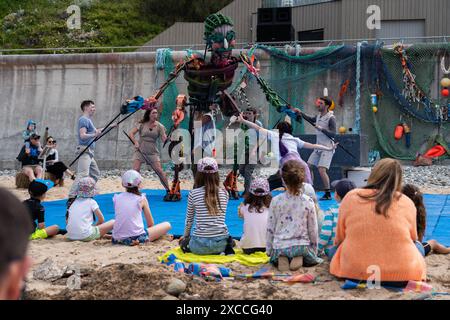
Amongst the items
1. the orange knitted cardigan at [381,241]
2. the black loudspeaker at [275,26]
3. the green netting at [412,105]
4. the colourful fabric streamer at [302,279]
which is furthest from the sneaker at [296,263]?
the black loudspeaker at [275,26]

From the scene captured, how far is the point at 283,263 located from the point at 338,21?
59.7ft

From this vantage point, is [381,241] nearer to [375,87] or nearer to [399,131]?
[399,131]

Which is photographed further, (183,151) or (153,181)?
(153,181)

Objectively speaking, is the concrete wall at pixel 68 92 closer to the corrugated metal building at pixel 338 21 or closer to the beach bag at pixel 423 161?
the corrugated metal building at pixel 338 21

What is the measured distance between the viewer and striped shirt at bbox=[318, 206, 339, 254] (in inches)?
227

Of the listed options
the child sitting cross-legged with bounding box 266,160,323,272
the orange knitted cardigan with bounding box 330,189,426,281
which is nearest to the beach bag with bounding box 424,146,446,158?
the child sitting cross-legged with bounding box 266,160,323,272

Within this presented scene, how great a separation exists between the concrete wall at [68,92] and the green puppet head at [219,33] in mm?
6889

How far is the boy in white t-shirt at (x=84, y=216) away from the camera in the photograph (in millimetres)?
6883

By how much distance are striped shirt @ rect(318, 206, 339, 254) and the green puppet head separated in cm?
416

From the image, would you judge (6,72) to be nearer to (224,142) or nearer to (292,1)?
(224,142)

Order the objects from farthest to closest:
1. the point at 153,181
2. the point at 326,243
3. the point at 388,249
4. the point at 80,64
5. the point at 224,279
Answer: the point at 80,64
the point at 153,181
the point at 326,243
the point at 224,279
the point at 388,249

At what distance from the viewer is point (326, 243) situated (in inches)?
231
